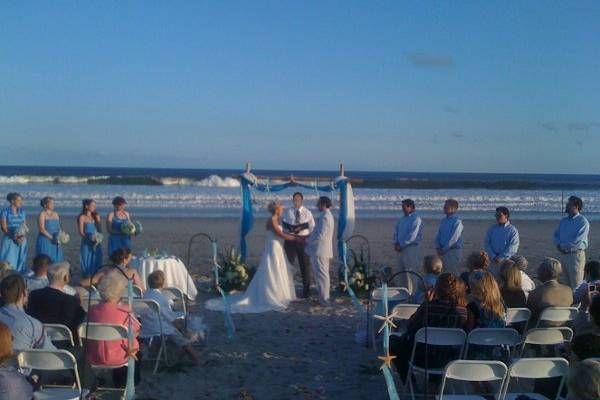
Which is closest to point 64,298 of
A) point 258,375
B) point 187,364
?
point 187,364

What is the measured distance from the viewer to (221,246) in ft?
47.9

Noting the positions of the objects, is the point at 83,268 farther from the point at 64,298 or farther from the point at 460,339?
the point at 460,339

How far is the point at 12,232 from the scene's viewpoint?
9250 millimetres

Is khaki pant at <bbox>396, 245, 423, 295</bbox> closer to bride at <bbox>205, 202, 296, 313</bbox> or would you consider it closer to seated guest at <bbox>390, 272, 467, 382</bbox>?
bride at <bbox>205, 202, 296, 313</bbox>

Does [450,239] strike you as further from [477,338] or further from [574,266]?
[477,338]

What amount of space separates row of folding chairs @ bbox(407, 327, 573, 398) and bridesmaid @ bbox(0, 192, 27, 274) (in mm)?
6546

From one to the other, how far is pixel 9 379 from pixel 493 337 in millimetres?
3463

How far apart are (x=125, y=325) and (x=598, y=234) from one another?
16.4m

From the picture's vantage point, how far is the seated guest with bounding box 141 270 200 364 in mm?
5922

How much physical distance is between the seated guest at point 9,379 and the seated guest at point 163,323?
232 centimetres

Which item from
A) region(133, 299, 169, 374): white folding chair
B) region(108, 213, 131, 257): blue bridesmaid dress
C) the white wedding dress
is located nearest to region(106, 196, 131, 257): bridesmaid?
region(108, 213, 131, 257): blue bridesmaid dress

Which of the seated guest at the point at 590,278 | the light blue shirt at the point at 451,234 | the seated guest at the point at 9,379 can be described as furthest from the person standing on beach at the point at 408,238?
the seated guest at the point at 9,379

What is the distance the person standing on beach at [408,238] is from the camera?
8.93 metres

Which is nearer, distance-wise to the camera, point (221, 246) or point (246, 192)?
point (246, 192)
